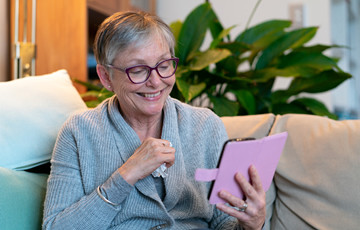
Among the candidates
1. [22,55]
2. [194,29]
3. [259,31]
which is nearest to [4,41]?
[22,55]

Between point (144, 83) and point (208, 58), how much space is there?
2.96 ft

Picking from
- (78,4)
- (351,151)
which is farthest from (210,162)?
(78,4)

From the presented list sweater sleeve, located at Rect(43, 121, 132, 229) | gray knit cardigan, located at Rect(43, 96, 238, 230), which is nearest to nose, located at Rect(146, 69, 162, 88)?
gray knit cardigan, located at Rect(43, 96, 238, 230)

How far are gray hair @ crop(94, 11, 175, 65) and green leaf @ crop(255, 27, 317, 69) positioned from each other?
46.3 inches

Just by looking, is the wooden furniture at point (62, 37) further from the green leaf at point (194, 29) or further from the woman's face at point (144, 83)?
the woman's face at point (144, 83)

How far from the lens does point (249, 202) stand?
3.20 ft

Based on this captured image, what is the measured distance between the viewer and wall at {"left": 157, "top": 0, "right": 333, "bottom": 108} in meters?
3.37

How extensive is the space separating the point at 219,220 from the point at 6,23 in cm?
174

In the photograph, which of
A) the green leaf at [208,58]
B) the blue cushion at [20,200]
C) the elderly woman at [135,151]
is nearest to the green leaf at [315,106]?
the green leaf at [208,58]

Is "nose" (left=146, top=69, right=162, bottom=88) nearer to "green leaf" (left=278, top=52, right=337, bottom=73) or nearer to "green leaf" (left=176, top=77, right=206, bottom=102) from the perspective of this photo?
"green leaf" (left=176, top=77, right=206, bottom=102)

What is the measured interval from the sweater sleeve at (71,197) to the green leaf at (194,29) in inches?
43.3

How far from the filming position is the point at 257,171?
3.20 ft

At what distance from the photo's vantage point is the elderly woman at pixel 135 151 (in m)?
1.08

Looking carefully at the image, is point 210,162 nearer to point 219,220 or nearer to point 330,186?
point 219,220
